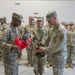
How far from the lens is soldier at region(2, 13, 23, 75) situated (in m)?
2.88

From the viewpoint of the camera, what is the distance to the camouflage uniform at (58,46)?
2.98m

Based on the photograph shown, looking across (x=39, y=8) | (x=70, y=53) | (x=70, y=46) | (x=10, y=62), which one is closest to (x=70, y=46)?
(x=70, y=46)

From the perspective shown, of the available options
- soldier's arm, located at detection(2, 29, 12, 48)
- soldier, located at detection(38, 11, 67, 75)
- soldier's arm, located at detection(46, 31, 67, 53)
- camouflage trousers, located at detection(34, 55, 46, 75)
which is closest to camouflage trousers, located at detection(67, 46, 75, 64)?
camouflage trousers, located at detection(34, 55, 46, 75)

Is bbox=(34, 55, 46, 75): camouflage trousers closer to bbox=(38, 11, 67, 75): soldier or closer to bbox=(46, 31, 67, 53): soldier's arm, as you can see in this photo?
bbox=(38, 11, 67, 75): soldier

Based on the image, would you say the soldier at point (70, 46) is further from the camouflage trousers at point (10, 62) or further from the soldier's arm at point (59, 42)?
the camouflage trousers at point (10, 62)

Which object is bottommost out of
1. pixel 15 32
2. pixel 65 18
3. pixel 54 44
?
pixel 54 44

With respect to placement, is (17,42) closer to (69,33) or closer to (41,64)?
(41,64)

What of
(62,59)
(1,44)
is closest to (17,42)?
(1,44)

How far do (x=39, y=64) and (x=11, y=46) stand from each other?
92.8 inches

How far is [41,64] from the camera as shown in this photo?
5.02 m

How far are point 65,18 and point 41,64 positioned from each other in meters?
5.00

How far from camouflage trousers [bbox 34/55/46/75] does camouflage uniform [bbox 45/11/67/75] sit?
1.86 meters

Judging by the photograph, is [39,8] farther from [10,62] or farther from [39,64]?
[10,62]

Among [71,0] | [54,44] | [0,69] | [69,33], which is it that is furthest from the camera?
[71,0]
